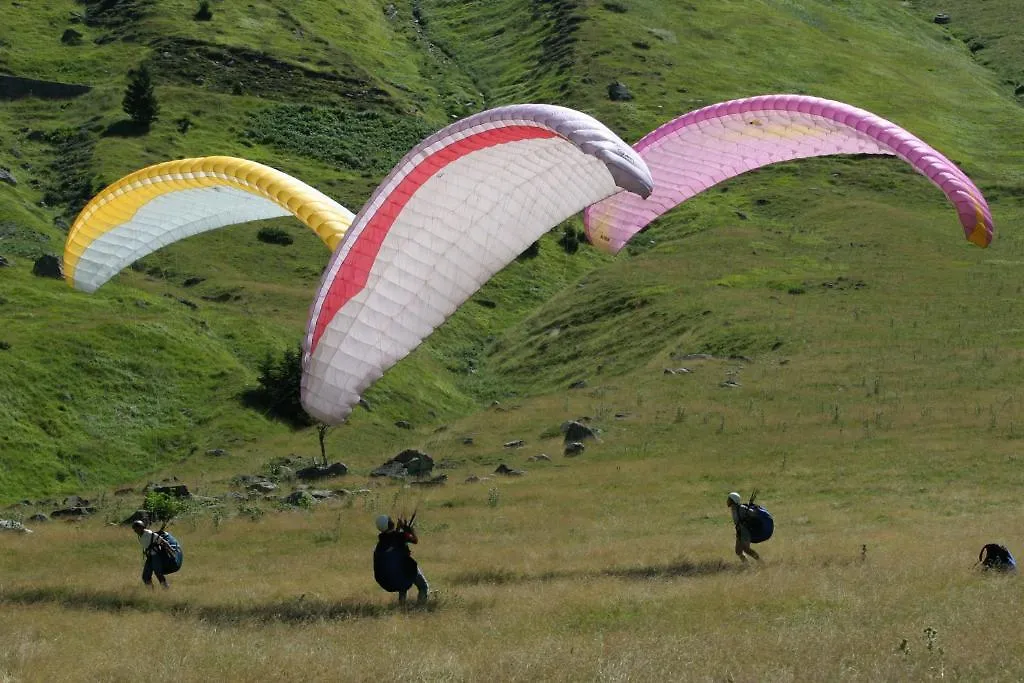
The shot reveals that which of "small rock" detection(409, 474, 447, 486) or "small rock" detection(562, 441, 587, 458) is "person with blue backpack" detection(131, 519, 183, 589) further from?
"small rock" detection(562, 441, 587, 458)

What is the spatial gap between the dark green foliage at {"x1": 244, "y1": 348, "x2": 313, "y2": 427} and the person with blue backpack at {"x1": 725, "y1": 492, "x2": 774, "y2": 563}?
25926 millimetres

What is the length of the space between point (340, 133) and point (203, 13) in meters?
24.7

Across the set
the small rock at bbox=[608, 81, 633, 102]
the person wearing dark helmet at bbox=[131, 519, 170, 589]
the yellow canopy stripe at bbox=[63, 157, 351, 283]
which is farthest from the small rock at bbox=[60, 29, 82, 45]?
the person wearing dark helmet at bbox=[131, 519, 170, 589]

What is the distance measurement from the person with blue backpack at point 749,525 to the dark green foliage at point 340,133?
65.0 meters

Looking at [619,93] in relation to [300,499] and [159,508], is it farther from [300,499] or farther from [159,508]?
[159,508]

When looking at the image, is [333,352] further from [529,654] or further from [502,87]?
[502,87]

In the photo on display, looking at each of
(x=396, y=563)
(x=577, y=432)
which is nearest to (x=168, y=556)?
(x=396, y=563)

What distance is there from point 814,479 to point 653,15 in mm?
96069

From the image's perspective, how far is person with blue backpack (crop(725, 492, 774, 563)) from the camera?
18391 mm

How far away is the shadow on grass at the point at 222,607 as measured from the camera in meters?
16.1

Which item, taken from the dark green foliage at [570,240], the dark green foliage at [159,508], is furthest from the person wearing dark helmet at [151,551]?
the dark green foliage at [570,240]

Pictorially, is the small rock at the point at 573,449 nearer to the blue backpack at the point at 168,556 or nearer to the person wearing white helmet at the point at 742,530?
the person wearing white helmet at the point at 742,530

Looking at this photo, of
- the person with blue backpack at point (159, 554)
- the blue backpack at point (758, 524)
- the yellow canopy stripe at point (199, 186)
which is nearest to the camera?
the person with blue backpack at point (159, 554)

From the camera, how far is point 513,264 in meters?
65.7
